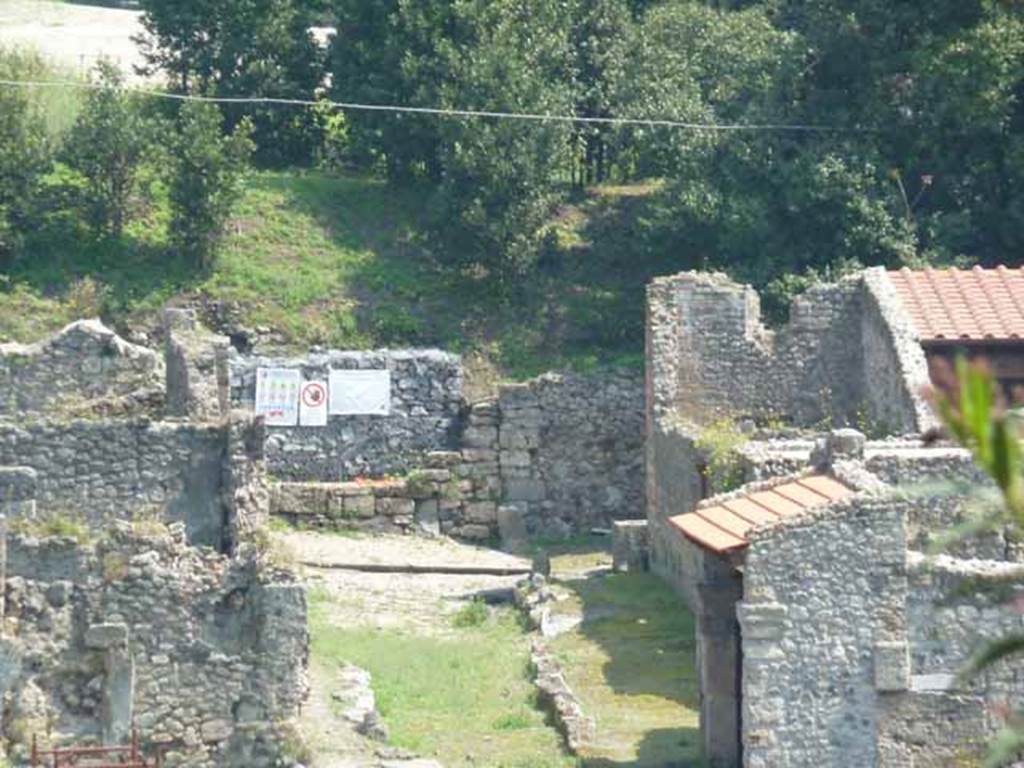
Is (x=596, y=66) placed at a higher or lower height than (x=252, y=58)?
lower

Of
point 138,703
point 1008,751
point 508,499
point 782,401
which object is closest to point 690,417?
point 782,401

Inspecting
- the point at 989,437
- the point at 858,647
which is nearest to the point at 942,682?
the point at 858,647

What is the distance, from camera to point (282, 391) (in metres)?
38.4

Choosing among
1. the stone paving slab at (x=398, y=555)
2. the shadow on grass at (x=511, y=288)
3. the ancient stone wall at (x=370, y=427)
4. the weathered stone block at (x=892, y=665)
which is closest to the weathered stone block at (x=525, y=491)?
the ancient stone wall at (x=370, y=427)

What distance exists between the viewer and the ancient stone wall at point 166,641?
2189 centimetres

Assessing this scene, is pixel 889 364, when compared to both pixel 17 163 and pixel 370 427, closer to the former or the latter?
pixel 370 427

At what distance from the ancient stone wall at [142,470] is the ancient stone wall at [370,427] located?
39.0 ft

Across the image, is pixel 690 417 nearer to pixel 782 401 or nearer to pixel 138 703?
pixel 782 401

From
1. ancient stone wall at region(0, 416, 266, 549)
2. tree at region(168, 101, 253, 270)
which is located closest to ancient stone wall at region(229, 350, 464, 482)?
tree at region(168, 101, 253, 270)

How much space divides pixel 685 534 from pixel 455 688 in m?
4.25

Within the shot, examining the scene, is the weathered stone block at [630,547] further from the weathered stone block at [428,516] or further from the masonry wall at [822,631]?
the masonry wall at [822,631]

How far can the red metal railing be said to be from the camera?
21.0 m

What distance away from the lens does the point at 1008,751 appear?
9.00 m

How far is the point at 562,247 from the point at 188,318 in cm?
1061
